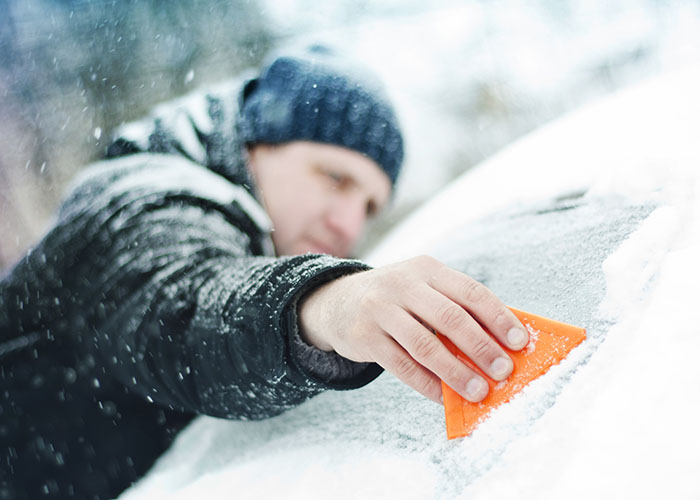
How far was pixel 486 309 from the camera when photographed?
445 mm

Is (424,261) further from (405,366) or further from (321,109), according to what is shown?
(321,109)

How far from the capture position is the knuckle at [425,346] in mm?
439

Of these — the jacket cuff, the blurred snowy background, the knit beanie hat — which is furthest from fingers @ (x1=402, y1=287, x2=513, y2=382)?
the blurred snowy background

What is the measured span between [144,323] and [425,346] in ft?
1.41

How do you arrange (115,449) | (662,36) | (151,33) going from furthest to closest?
(151,33) < (662,36) < (115,449)

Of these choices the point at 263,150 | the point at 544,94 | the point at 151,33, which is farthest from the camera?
the point at 151,33

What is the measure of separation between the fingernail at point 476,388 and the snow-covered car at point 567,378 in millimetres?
22

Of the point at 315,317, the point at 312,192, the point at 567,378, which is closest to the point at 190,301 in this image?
the point at 315,317

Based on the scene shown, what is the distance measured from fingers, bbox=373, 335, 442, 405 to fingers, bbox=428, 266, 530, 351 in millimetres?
69

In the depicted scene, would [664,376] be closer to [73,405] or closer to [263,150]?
[73,405]

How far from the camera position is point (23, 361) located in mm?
951

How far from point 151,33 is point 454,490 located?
15.5 feet

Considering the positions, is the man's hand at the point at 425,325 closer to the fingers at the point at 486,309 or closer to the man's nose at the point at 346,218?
the fingers at the point at 486,309

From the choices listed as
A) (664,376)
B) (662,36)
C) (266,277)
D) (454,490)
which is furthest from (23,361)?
(662,36)
